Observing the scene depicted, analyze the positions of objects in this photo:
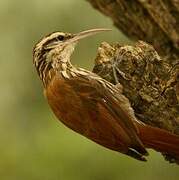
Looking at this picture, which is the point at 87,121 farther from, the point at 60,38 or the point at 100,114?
the point at 60,38

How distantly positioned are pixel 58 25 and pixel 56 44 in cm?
341

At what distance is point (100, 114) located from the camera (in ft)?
16.7

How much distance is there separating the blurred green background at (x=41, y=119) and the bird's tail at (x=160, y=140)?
2.90m

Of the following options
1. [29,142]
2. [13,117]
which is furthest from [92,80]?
[13,117]

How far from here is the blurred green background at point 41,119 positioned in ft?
26.0

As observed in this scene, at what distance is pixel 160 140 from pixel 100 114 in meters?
0.49

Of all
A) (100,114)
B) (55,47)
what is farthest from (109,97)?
(55,47)

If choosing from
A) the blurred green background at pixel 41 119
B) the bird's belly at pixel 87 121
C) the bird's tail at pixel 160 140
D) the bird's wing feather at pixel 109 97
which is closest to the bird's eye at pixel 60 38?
the bird's wing feather at pixel 109 97

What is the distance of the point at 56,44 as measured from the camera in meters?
5.66

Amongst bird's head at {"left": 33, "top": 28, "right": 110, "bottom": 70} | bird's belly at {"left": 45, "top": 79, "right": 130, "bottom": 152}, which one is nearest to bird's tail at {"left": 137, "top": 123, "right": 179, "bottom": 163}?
bird's belly at {"left": 45, "top": 79, "right": 130, "bottom": 152}

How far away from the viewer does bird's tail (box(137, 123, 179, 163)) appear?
187 inches

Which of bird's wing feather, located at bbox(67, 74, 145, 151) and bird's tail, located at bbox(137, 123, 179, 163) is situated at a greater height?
bird's wing feather, located at bbox(67, 74, 145, 151)

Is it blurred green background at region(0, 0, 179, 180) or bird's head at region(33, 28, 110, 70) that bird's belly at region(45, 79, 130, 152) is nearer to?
bird's head at region(33, 28, 110, 70)

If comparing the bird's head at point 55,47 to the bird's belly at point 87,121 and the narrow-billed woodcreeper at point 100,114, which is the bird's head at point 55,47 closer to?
the narrow-billed woodcreeper at point 100,114
